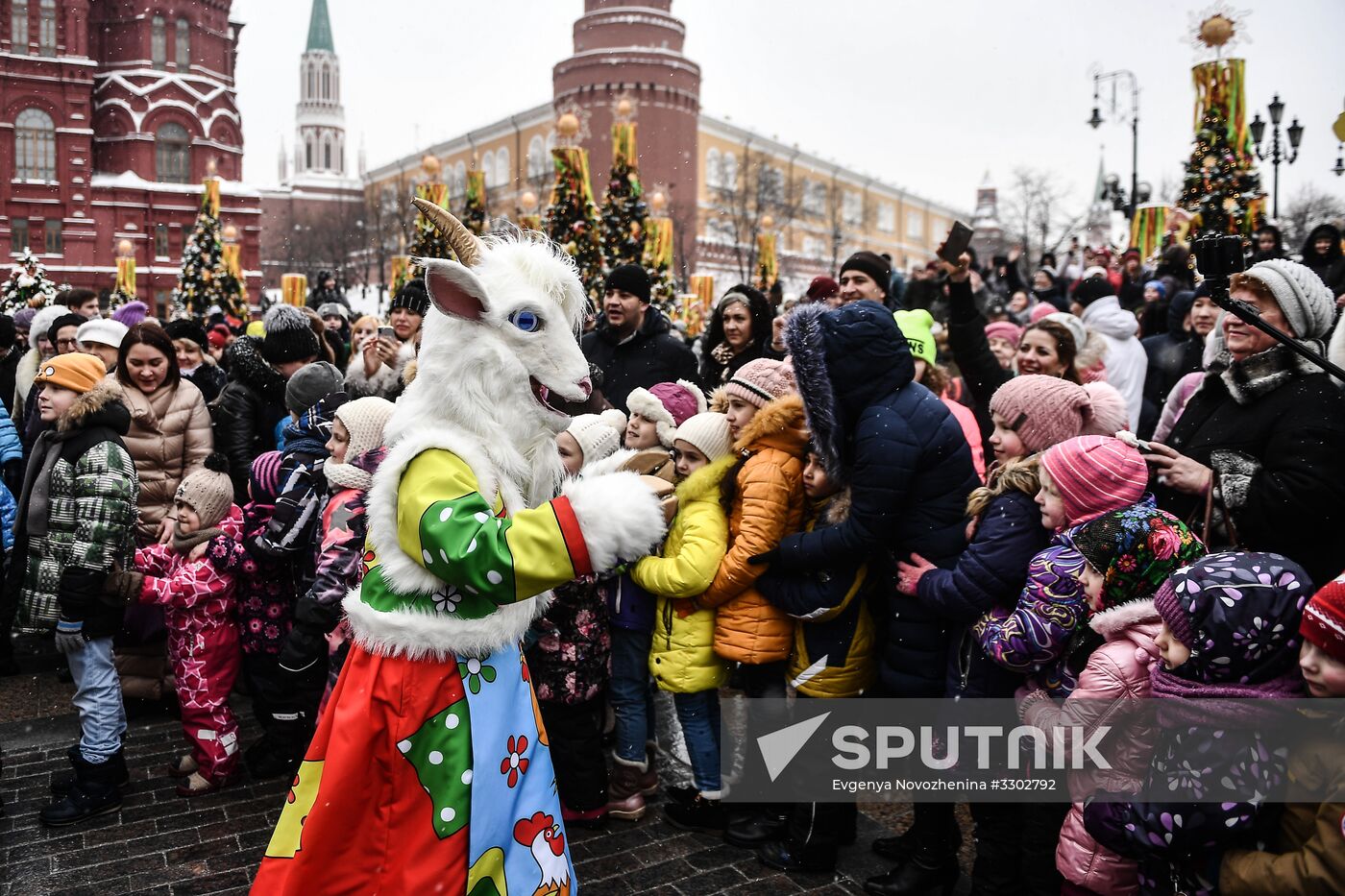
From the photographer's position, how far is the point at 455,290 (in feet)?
7.90

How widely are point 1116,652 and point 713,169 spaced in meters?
61.9

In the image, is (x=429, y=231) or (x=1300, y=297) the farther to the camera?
(x=429, y=231)

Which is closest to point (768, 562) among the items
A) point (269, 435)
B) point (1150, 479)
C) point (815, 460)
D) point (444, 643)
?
point (815, 460)

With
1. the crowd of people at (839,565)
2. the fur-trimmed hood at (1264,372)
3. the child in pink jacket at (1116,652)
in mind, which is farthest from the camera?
the fur-trimmed hood at (1264,372)

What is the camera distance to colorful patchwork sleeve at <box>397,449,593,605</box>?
7.26ft

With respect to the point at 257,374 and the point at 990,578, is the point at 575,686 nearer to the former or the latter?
the point at 990,578

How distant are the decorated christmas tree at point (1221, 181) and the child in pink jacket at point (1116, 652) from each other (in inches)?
360

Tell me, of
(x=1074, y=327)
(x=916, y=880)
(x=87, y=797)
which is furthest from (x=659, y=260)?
(x=916, y=880)

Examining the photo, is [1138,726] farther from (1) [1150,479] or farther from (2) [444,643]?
(2) [444,643]

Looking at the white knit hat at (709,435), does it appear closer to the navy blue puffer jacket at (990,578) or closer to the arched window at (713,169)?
the navy blue puffer jacket at (990,578)

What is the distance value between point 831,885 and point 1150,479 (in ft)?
6.57

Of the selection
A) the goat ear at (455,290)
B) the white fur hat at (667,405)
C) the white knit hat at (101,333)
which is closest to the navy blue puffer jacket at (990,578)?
the white fur hat at (667,405)

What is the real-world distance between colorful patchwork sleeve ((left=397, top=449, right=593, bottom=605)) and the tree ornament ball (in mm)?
11366

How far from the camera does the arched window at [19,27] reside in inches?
1811
